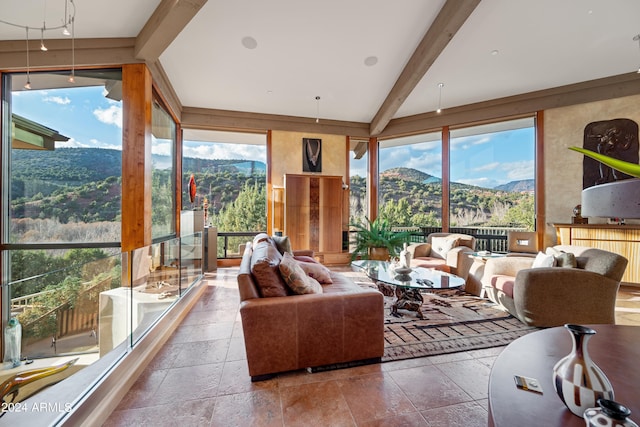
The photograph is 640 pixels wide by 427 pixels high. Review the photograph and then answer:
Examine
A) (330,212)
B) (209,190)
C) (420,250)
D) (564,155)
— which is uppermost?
(564,155)

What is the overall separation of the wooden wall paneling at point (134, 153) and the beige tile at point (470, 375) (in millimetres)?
3565

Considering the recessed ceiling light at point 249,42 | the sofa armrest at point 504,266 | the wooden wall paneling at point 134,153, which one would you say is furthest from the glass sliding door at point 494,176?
the wooden wall paneling at point 134,153

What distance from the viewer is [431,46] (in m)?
3.56

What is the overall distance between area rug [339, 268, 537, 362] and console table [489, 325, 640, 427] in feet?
3.64

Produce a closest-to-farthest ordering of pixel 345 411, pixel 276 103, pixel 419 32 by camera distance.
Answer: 1. pixel 345 411
2. pixel 419 32
3. pixel 276 103

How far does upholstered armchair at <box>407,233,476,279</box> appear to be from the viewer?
3988 mm

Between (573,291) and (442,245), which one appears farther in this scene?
(442,245)

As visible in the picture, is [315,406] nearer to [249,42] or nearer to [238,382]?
[238,382]

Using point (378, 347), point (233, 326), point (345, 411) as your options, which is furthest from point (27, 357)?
point (378, 347)

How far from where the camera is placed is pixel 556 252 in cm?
288

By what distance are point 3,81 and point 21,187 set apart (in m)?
1.33

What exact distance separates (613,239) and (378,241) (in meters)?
3.54

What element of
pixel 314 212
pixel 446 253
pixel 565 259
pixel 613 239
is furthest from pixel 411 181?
pixel 565 259

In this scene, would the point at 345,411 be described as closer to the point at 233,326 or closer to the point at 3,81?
the point at 233,326
